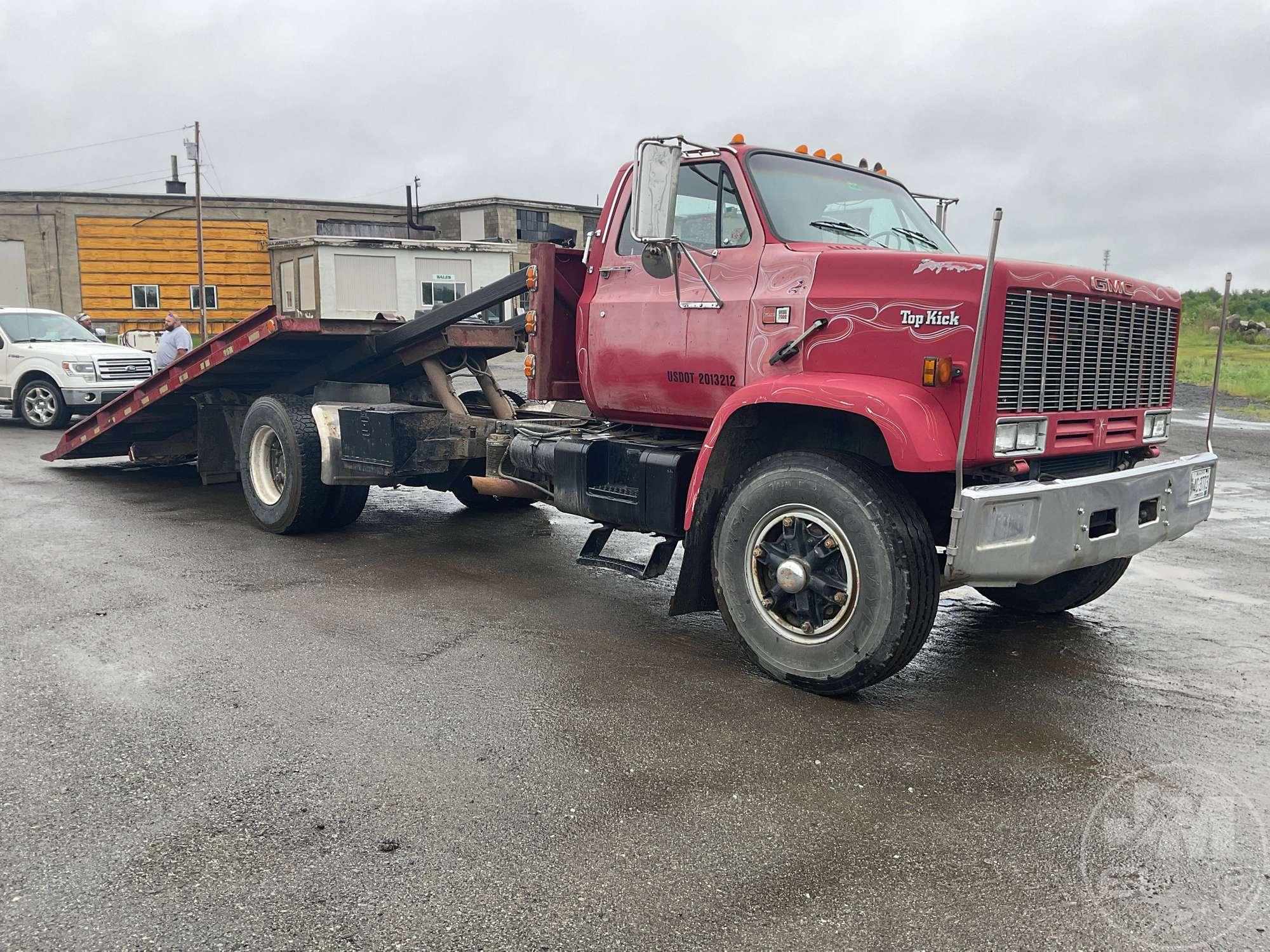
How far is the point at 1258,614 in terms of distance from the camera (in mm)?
6035

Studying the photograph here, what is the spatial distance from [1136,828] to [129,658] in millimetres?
4268

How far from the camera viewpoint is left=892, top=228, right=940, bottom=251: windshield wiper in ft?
18.5

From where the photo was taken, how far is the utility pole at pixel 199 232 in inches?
1410

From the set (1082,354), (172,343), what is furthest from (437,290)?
(1082,354)

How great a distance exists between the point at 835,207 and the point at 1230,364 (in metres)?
32.6

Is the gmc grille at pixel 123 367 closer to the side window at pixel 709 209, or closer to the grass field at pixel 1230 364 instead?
the side window at pixel 709 209

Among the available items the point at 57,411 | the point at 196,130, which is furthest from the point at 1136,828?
the point at 196,130

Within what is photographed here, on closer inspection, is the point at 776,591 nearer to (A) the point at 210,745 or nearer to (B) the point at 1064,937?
(B) the point at 1064,937

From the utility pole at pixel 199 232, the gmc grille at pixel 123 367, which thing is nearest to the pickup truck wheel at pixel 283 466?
the gmc grille at pixel 123 367

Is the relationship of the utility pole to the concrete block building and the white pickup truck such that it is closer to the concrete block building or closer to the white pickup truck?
the concrete block building

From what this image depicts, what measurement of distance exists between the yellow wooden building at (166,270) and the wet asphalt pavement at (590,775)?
35.0 m

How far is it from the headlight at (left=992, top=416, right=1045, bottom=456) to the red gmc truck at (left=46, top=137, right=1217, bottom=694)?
0.04 feet

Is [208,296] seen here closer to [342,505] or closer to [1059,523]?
[342,505]

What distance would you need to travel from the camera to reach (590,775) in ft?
12.4
